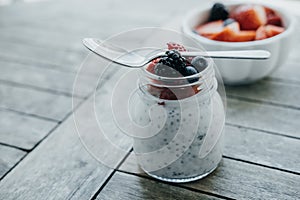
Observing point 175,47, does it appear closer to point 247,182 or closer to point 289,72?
point 247,182

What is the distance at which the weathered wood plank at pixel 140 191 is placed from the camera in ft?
2.27

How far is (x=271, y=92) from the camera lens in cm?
98

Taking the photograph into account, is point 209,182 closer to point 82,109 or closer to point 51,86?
point 82,109

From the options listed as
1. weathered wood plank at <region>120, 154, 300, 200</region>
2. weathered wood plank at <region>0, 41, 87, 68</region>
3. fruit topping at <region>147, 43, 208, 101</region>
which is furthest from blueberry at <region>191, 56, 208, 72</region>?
weathered wood plank at <region>0, 41, 87, 68</region>

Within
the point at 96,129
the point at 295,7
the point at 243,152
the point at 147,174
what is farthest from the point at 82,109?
the point at 295,7

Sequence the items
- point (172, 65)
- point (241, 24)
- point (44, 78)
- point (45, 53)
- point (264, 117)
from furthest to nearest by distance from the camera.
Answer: point (45, 53) → point (44, 78) → point (241, 24) → point (264, 117) → point (172, 65)

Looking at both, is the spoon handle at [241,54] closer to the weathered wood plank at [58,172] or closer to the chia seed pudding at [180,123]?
the chia seed pudding at [180,123]

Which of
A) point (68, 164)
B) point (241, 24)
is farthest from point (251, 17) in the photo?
point (68, 164)

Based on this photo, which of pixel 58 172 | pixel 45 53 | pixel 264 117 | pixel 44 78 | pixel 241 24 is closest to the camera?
pixel 58 172

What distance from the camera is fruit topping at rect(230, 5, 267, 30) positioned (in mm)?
980

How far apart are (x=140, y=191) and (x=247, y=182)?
0.62 feet

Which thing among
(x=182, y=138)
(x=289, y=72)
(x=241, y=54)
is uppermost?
(x=241, y=54)

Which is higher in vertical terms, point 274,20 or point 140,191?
point 274,20

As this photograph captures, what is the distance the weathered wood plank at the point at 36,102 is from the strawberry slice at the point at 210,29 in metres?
0.37
